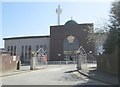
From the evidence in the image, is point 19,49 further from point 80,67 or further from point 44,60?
point 80,67

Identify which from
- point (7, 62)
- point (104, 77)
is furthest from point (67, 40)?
point (104, 77)

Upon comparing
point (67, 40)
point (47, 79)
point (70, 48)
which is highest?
point (67, 40)

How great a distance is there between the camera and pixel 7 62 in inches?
1516

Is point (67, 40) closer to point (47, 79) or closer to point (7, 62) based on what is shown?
point (7, 62)

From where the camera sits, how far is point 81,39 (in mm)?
96188

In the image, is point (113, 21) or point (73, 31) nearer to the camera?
point (113, 21)

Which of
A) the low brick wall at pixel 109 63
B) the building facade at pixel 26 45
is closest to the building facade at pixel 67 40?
the building facade at pixel 26 45

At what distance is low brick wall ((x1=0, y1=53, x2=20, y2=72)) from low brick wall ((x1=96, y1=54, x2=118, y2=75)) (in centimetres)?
1181

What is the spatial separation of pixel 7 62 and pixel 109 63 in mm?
12894

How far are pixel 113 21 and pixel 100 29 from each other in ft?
33.2

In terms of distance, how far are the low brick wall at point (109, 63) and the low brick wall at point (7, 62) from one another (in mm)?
11808

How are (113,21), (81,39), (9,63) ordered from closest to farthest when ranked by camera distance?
(113,21) → (9,63) → (81,39)

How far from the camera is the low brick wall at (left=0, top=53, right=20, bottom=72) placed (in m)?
36.6

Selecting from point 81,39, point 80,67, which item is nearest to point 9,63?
point 80,67
